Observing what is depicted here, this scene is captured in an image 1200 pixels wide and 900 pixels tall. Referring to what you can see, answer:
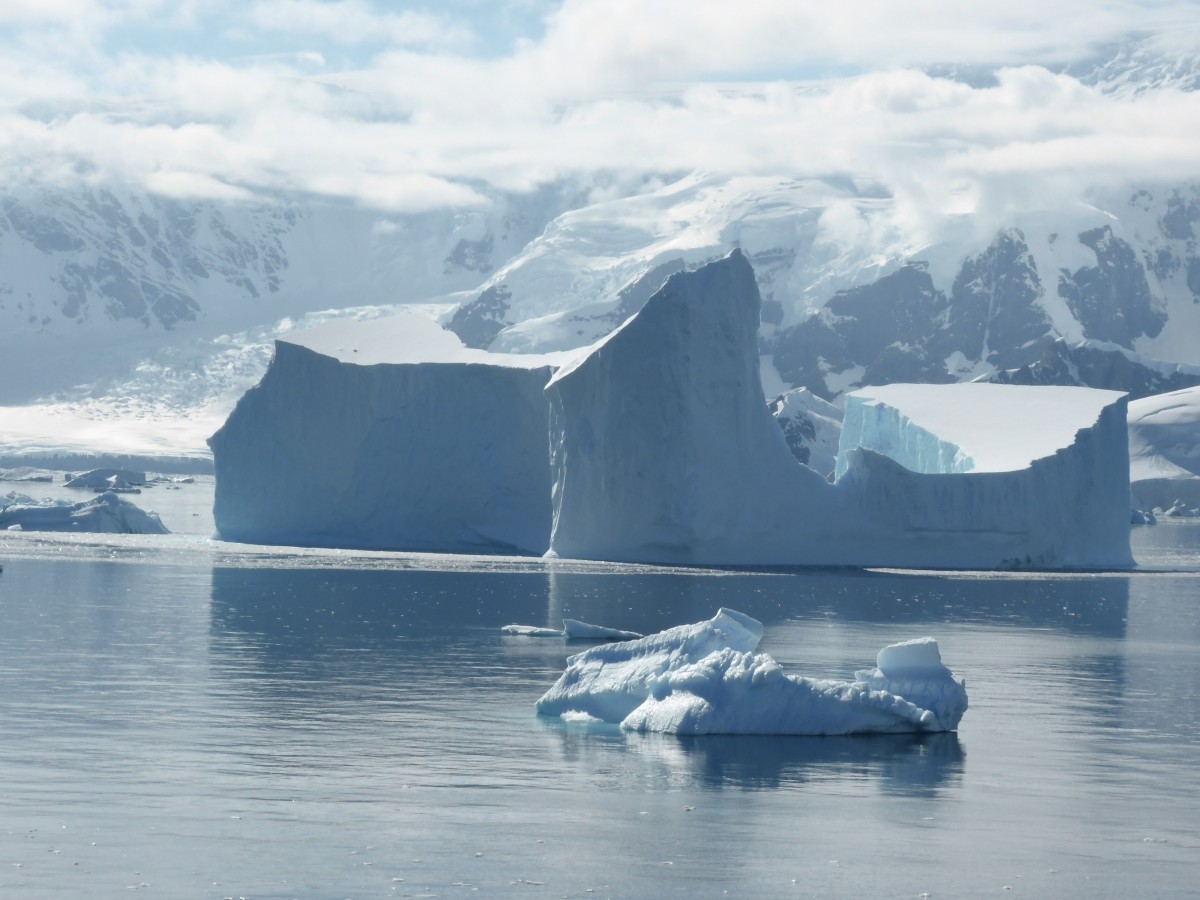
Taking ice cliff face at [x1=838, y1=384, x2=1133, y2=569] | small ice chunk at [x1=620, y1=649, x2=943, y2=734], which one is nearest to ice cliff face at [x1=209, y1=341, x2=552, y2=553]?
ice cliff face at [x1=838, y1=384, x2=1133, y2=569]

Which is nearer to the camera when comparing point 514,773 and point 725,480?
point 514,773

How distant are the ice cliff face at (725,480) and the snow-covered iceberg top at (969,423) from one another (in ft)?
4.97

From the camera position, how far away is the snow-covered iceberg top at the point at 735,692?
2034 cm

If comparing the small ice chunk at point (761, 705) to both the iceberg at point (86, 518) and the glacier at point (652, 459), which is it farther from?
the iceberg at point (86, 518)

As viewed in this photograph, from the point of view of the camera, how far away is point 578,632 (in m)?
29.4

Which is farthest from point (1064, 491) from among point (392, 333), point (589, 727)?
point (589, 727)

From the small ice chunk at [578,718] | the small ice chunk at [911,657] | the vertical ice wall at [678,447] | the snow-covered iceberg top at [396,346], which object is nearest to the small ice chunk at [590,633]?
the small ice chunk at [578,718]

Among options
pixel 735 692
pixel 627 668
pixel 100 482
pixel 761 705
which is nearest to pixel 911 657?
pixel 761 705

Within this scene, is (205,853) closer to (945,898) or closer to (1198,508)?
(945,898)

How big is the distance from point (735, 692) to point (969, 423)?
32769 millimetres

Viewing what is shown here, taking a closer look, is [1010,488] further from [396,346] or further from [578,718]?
[578,718]

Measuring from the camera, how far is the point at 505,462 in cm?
5088

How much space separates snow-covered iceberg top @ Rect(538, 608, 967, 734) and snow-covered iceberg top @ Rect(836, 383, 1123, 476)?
2573 cm

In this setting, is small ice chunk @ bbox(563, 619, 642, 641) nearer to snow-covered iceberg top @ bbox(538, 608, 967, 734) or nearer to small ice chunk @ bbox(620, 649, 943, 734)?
snow-covered iceberg top @ bbox(538, 608, 967, 734)
